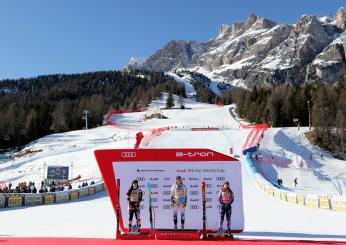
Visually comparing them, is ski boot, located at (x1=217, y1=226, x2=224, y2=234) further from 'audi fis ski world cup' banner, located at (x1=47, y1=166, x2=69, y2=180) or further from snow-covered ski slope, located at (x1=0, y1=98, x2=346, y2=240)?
'audi fis ski world cup' banner, located at (x1=47, y1=166, x2=69, y2=180)

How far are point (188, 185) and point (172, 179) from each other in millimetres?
486

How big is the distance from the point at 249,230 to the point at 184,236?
3.68 m

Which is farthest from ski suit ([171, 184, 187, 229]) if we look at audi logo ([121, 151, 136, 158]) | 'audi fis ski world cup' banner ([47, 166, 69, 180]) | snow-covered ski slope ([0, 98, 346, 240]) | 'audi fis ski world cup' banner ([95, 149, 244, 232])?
'audi fis ski world cup' banner ([47, 166, 69, 180])

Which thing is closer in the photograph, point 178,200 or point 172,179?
point 178,200

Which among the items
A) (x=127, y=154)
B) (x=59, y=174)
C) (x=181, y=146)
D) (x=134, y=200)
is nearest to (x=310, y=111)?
(x=181, y=146)

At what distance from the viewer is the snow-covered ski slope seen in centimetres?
1434

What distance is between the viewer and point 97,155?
40.4 feet

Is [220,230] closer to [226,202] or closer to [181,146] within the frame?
[226,202]

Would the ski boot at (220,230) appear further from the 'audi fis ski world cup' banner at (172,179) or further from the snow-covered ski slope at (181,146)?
the snow-covered ski slope at (181,146)

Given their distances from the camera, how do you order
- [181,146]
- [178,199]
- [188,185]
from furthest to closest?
[181,146] → [188,185] → [178,199]

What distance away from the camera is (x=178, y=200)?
11.6 meters

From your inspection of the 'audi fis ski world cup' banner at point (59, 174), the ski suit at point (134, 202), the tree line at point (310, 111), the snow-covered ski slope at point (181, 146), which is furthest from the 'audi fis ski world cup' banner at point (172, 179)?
the tree line at point (310, 111)

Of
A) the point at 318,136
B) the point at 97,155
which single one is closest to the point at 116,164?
Answer: the point at 97,155

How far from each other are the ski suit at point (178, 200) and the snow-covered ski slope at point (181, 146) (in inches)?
92.5
